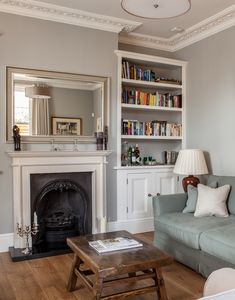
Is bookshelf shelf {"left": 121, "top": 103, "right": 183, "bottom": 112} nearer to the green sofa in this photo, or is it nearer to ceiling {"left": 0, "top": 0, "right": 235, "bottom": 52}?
ceiling {"left": 0, "top": 0, "right": 235, "bottom": 52}

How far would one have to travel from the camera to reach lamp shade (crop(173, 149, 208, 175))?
393 centimetres

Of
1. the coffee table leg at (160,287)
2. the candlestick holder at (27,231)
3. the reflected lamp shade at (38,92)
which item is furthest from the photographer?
the reflected lamp shade at (38,92)

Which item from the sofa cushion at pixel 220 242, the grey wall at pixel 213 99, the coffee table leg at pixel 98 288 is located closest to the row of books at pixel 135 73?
the grey wall at pixel 213 99

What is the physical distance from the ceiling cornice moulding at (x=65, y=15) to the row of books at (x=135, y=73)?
0.48 m

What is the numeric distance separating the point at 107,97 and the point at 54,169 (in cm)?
120

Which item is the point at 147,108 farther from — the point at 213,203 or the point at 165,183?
the point at 213,203

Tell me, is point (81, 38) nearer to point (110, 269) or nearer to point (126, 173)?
point (126, 173)

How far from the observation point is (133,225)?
4.38 meters

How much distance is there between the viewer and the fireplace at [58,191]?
3.61 meters

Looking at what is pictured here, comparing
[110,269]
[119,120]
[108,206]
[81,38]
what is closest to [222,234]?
[110,269]

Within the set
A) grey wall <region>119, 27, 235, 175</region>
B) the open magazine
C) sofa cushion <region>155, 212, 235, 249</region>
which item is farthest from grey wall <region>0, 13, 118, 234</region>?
the open magazine

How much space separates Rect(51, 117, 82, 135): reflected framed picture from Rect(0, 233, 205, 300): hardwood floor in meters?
1.50

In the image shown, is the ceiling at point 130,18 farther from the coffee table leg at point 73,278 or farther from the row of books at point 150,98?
the coffee table leg at point 73,278

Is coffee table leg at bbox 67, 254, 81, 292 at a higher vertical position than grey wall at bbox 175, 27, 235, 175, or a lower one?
lower
